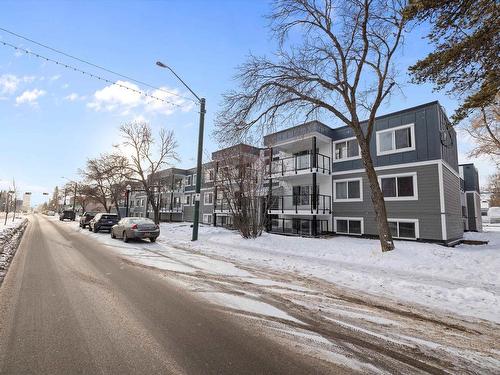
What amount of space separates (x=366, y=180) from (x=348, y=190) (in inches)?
60.6

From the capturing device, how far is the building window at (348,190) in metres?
20.5

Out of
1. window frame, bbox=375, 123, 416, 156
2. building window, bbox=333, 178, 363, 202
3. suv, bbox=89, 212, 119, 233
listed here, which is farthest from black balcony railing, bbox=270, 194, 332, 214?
suv, bbox=89, 212, 119, 233

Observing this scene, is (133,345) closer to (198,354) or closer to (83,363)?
(83,363)

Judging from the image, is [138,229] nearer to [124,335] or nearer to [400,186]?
[124,335]

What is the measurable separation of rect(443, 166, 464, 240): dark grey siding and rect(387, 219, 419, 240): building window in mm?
1614

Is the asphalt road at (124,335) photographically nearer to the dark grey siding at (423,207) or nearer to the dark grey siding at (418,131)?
the dark grey siding at (423,207)

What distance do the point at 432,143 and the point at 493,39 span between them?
436 inches

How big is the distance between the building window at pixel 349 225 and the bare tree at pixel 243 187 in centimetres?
670

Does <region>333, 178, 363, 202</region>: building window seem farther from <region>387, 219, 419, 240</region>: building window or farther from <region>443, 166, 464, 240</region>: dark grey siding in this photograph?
<region>443, 166, 464, 240</region>: dark grey siding

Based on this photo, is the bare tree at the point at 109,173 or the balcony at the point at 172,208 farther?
the balcony at the point at 172,208

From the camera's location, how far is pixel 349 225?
2069cm

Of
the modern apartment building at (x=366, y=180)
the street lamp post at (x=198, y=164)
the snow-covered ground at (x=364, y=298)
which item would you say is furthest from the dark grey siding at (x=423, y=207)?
the street lamp post at (x=198, y=164)

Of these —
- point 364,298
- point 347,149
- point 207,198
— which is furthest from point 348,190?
point 207,198

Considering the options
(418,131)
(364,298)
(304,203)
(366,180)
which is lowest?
(364,298)
